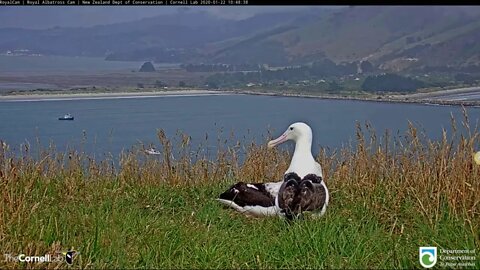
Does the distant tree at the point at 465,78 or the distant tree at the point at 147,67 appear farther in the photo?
the distant tree at the point at 147,67

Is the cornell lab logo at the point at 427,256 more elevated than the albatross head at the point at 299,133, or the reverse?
the albatross head at the point at 299,133

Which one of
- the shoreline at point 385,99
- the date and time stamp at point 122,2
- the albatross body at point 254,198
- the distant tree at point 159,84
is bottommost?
the albatross body at point 254,198

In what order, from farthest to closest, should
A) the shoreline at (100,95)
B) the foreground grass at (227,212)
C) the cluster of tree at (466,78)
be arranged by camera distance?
the cluster of tree at (466,78)
the shoreline at (100,95)
the foreground grass at (227,212)

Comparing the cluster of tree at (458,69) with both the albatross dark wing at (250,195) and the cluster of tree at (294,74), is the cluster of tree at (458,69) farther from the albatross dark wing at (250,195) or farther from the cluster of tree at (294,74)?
the albatross dark wing at (250,195)

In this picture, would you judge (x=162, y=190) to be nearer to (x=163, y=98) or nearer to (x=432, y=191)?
(x=163, y=98)

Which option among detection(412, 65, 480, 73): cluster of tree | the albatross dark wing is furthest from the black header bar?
detection(412, 65, 480, 73): cluster of tree

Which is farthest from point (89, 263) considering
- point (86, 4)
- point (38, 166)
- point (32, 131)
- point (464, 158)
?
point (464, 158)

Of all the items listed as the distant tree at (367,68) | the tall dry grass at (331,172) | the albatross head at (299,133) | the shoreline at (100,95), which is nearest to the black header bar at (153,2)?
the albatross head at (299,133)

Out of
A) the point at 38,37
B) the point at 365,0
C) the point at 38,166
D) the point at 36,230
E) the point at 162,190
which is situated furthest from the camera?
the point at 38,37
